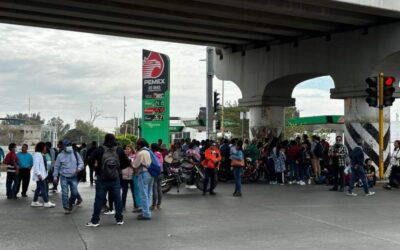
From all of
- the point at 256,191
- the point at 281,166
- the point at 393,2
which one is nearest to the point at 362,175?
the point at 256,191

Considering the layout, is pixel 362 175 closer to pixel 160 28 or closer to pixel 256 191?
pixel 256 191

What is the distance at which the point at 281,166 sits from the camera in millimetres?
19531

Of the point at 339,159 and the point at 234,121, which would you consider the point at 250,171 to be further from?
the point at 234,121

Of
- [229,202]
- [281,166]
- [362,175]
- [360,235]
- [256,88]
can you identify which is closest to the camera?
[360,235]

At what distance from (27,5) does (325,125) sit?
42036 millimetres

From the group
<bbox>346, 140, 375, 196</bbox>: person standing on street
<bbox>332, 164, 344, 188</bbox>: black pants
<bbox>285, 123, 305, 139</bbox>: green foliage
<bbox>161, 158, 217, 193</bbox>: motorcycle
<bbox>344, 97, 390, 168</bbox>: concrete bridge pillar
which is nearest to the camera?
<bbox>346, 140, 375, 196</bbox>: person standing on street

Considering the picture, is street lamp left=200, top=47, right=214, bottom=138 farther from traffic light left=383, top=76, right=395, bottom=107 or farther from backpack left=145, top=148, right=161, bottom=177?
backpack left=145, top=148, right=161, bottom=177

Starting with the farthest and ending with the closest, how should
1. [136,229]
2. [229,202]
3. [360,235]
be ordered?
1. [229,202]
2. [136,229]
3. [360,235]

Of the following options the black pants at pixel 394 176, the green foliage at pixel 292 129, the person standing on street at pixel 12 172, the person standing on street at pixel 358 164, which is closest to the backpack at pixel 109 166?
the person standing on street at pixel 12 172

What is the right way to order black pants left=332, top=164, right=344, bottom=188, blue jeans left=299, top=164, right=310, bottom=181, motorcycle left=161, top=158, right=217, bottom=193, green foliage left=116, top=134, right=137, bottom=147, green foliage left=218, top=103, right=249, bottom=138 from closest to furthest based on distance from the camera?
motorcycle left=161, top=158, right=217, bottom=193
black pants left=332, top=164, right=344, bottom=188
green foliage left=116, top=134, right=137, bottom=147
blue jeans left=299, top=164, right=310, bottom=181
green foliage left=218, top=103, right=249, bottom=138

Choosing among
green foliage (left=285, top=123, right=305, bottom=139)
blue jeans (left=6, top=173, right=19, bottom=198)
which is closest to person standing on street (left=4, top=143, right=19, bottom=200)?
blue jeans (left=6, top=173, right=19, bottom=198)

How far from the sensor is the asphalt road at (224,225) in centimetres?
820

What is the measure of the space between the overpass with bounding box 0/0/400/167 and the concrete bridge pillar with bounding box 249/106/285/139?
47 millimetres

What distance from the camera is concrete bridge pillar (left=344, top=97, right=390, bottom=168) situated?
1967 centimetres
